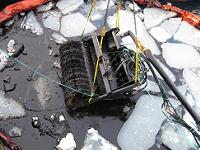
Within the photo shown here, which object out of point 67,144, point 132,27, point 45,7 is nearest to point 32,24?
point 45,7

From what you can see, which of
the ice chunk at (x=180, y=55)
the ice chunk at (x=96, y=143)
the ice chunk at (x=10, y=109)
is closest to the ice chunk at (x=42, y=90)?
the ice chunk at (x=10, y=109)

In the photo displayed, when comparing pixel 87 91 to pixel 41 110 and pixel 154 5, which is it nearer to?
pixel 41 110

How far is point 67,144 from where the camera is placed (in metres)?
4.50

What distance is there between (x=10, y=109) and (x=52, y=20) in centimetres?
180

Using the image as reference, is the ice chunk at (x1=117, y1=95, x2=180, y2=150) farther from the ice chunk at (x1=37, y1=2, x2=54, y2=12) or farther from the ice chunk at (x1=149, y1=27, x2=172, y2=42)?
the ice chunk at (x1=37, y1=2, x2=54, y2=12)

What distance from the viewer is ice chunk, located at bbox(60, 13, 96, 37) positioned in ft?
19.0

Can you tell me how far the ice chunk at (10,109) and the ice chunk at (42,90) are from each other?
284mm

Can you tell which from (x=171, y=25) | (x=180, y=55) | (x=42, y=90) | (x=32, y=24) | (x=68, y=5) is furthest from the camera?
(x=68, y=5)

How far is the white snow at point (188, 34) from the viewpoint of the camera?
19.1 ft

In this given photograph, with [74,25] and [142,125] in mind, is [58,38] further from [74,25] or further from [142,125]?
[142,125]

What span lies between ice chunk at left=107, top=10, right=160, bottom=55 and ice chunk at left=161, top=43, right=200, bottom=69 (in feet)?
0.54

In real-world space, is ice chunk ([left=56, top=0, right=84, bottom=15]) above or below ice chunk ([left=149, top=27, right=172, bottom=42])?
above

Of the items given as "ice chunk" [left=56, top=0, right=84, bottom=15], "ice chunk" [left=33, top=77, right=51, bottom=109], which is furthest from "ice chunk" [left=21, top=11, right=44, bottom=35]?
"ice chunk" [left=33, top=77, right=51, bottom=109]

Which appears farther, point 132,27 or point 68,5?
point 68,5
